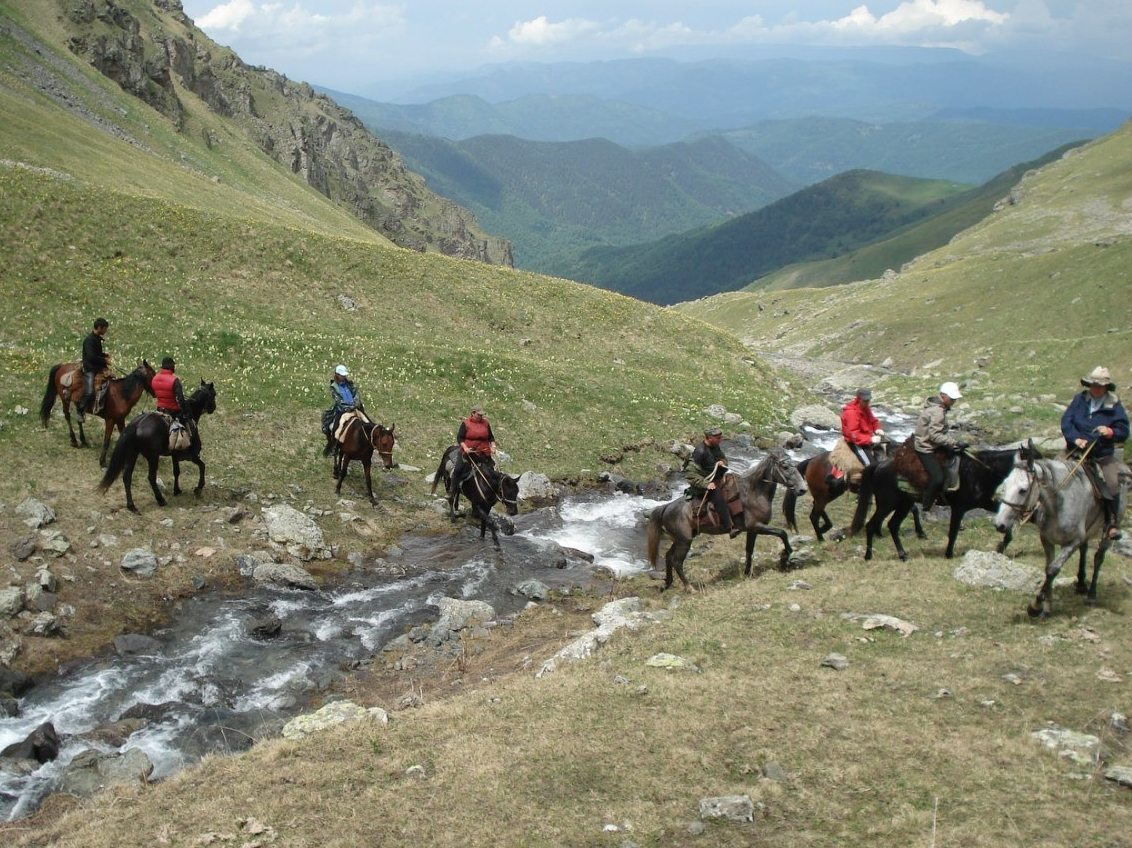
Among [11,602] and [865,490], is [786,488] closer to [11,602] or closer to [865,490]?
[865,490]

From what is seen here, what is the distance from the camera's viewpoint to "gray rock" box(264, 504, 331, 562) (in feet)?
75.0

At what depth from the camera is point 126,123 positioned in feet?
261

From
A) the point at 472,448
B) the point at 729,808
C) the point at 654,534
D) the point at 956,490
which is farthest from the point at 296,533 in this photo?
the point at 956,490

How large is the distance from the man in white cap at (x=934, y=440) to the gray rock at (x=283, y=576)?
1575 centimetres

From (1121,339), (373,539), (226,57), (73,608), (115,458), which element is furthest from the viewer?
(226,57)

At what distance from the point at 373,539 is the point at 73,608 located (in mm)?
8202

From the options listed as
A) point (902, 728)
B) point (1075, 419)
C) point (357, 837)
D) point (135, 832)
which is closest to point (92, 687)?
point (135, 832)

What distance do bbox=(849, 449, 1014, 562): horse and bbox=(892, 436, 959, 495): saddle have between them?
12 centimetres

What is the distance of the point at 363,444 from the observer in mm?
25922

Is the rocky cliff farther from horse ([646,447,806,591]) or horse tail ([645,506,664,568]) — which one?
horse ([646,447,806,591])

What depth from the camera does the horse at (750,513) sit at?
65.9ft

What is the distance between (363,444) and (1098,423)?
64.9 feet

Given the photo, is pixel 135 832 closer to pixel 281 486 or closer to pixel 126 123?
pixel 281 486

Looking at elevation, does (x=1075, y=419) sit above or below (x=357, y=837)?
above
